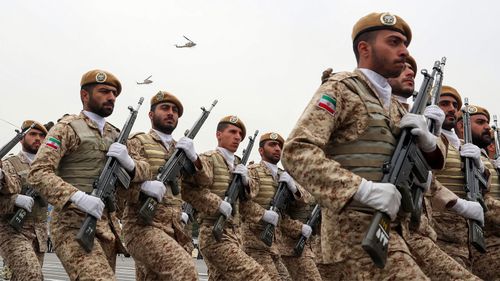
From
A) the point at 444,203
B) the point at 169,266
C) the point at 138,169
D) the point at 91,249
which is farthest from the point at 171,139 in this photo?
the point at 444,203

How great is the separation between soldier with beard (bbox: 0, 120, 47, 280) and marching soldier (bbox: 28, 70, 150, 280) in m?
2.54

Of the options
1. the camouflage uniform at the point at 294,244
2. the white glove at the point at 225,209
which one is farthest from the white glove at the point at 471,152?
the camouflage uniform at the point at 294,244

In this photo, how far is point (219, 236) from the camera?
23.4 feet

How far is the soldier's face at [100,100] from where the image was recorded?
5.95 metres

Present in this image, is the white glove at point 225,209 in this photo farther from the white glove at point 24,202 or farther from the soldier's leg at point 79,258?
the white glove at point 24,202

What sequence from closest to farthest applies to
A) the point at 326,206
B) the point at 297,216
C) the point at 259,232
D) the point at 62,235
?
1. the point at 326,206
2. the point at 62,235
3. the point at 259,232
4. the point at 297,216

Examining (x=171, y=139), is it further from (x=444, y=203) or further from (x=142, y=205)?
(x=444, y=203)

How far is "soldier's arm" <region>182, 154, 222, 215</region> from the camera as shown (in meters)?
7.21

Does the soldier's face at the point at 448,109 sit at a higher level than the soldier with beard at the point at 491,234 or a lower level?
higher

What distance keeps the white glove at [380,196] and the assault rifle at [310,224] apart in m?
6.56

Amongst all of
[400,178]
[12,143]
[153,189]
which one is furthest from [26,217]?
[400,178]

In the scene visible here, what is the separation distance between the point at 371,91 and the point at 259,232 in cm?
549

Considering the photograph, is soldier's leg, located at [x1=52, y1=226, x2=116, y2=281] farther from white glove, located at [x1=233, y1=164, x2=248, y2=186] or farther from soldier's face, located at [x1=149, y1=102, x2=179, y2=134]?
white glove, located at [x1=233, y1=164, x2=248, y2=186]

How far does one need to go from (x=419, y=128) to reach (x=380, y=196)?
1.98 ft
